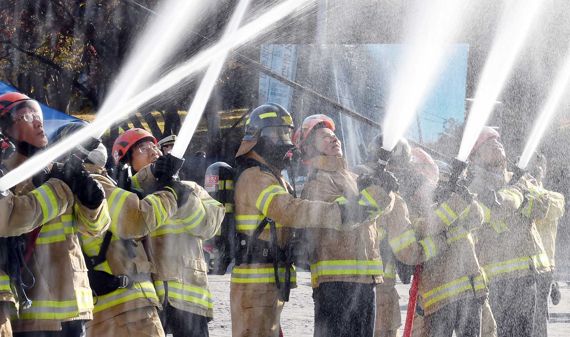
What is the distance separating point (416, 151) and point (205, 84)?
2740mm

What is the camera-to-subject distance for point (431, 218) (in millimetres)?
7113

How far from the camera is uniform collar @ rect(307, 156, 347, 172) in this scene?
6.74 m

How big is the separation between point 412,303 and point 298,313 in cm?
361

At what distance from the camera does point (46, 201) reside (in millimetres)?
5047

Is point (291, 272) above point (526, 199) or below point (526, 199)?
below

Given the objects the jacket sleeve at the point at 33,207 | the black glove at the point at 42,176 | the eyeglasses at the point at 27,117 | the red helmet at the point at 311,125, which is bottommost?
the jacket sleeve at the point at 33,207

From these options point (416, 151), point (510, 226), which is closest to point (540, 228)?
point (510, 226)

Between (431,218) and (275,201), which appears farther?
(431,218)

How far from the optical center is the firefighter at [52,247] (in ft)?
17.1

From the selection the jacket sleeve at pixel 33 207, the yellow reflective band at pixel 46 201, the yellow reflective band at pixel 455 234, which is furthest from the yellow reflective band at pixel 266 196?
the yellow reflective band at pixel 46 201

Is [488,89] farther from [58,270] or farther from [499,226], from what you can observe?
[58,270]

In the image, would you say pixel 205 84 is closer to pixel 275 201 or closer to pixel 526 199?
pixel 275 201

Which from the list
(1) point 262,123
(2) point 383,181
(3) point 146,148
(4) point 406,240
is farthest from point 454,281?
(3) point 146,148

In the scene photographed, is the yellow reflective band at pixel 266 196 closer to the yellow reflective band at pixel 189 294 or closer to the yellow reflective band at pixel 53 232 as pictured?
the yellow reflective band at pixel 189 294
